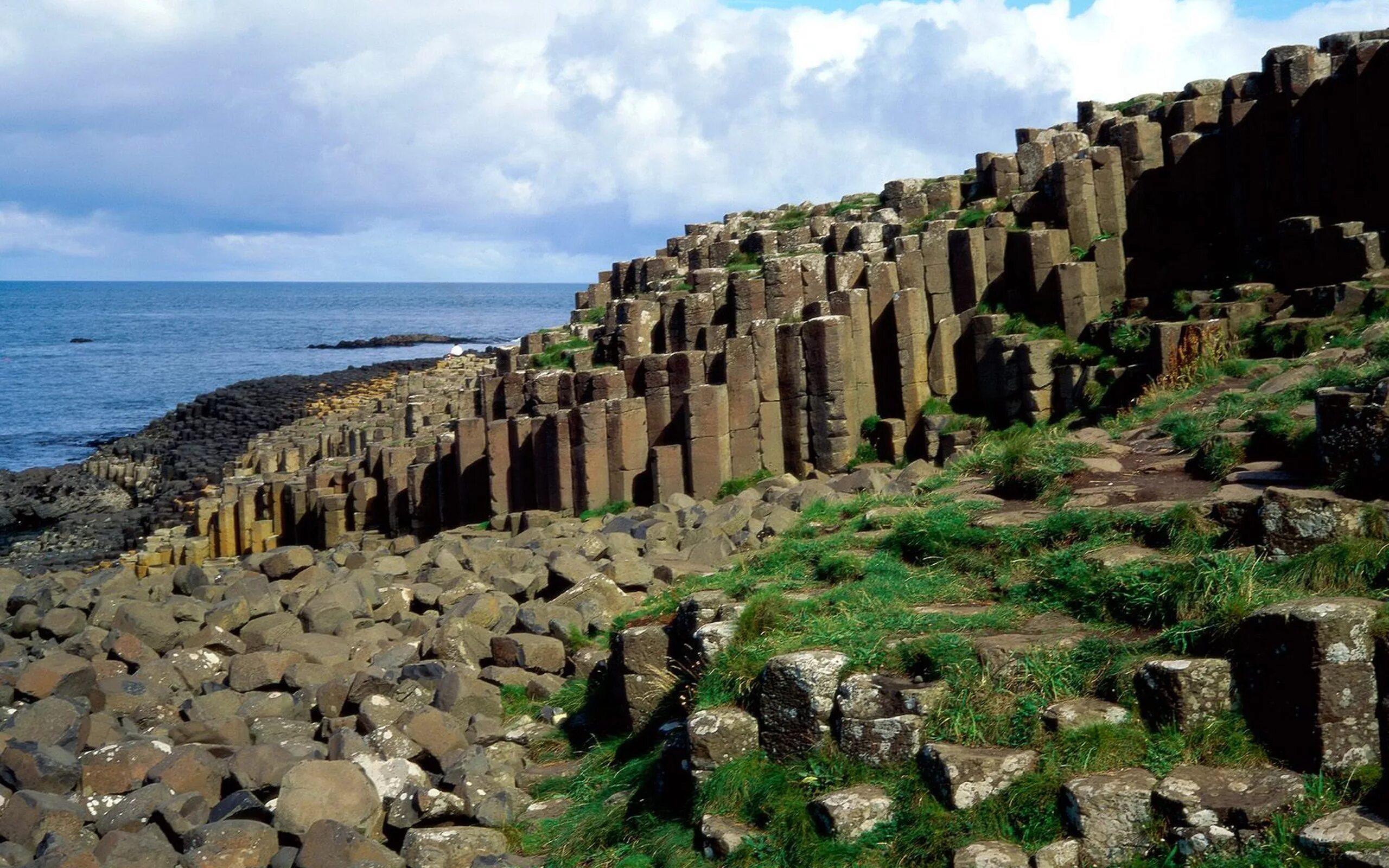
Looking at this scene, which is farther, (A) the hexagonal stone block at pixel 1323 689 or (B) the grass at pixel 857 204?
(B) the grass at pixel 857 204

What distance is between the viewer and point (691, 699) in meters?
9.50

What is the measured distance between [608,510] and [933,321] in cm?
615

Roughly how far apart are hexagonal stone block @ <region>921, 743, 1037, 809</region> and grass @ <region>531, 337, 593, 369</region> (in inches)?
706

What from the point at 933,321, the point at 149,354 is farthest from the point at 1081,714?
the point at 149,354

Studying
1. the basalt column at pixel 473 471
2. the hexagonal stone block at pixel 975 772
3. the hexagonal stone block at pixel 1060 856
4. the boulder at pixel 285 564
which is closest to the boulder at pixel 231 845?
the hexagonal stone block at pixel 975 772

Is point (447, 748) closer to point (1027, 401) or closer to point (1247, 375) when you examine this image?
point (1247, 375)

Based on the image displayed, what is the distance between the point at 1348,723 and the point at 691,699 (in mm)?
4175

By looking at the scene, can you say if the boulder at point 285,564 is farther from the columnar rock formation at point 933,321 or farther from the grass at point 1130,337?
the grass at point 1130,337

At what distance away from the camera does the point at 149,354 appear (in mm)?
113812

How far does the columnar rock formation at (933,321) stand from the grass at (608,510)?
0.57 feet

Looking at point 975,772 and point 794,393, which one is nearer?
Result: point 975,772

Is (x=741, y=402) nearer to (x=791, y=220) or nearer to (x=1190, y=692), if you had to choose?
(x=791, y=220)

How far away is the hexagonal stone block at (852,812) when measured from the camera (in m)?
7.88

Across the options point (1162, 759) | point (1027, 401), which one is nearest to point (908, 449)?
point (1027, 401)
